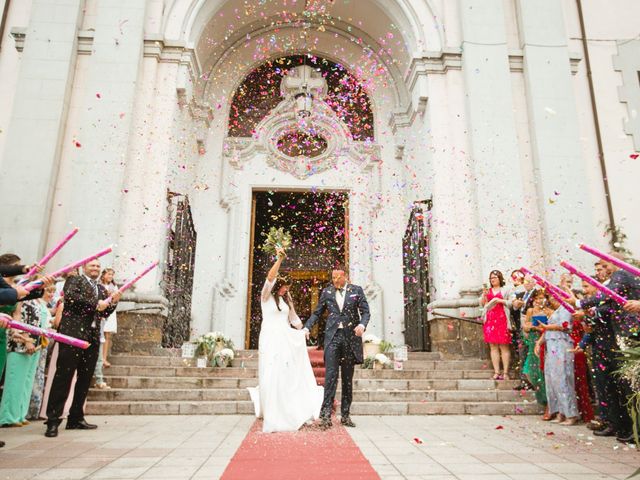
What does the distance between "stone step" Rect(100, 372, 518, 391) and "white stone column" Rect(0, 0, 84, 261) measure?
11.2 feet

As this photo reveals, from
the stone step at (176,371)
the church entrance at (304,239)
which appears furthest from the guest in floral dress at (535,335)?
the church entrance at (304,239)

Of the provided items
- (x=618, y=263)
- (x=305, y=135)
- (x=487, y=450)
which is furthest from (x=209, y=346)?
(x=305, y=135)

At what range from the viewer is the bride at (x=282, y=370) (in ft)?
17.8

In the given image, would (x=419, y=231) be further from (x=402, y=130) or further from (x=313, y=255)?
(x=313, y=255)

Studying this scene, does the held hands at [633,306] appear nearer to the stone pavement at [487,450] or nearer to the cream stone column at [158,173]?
the stone pavement at [487,450]

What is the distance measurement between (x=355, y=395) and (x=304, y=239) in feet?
25.5

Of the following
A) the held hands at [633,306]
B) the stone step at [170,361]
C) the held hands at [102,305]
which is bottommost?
the stone step at [170,361]

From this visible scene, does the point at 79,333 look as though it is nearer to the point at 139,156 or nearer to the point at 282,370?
the point at 282,370

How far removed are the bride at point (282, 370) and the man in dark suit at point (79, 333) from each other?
1.68m

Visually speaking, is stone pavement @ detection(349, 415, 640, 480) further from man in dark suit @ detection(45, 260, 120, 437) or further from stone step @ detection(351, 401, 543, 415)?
man in dark suit @ detection(45, 260, 120, 437)

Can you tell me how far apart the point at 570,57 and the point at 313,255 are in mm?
7685

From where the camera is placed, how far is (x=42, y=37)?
10.2 meters

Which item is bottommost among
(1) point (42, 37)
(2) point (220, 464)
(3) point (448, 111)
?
(2) point (220, 464)

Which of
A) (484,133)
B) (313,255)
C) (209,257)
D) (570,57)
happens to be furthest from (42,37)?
(570,57)
